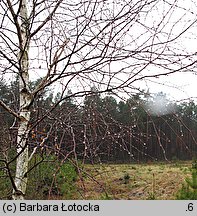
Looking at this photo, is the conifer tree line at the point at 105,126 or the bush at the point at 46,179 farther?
the conifer tree line at the point at 105,126

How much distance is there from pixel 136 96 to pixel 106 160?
0.38 metres

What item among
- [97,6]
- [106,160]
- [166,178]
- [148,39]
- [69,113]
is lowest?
[166,178]

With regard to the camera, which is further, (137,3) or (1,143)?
(1,143)

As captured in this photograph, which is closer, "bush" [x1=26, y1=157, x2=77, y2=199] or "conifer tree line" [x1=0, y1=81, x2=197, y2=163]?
"bush" [x1=26, y1=157, x2=77, y2=199]

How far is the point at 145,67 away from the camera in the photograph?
130cm

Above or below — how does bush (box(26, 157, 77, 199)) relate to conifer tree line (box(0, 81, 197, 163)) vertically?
below

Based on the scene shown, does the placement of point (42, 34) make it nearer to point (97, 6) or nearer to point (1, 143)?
point (97, 6)

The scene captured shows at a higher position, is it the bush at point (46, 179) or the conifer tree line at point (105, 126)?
the conifer tree line at point (105, 126)

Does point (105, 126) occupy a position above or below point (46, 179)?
above

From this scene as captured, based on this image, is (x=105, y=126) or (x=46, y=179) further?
(x=46, y=179)

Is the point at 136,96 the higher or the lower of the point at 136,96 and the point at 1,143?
the higher

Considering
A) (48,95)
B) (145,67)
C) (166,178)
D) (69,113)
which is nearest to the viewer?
(145,67)

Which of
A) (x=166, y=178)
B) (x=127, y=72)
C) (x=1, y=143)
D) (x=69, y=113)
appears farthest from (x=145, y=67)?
(x=166, y=178)

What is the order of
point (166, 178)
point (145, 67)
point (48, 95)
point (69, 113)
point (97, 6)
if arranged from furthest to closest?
1. point (166, 178)
2. point (48, 95)
3. point (69, 113)
4. point (97, 6)
5. point (145, 67)
